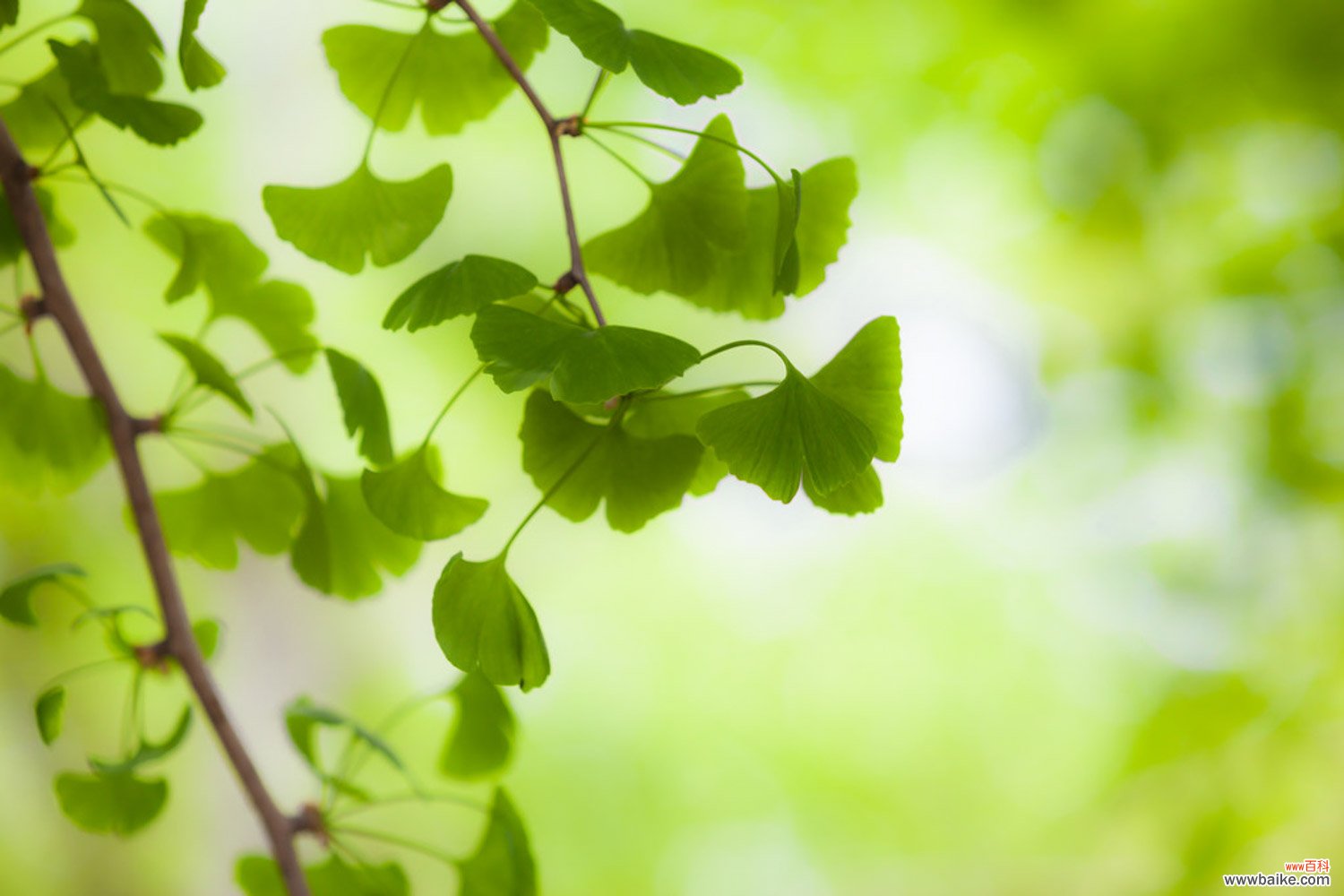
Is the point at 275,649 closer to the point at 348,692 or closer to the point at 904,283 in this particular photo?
the point at 348,692

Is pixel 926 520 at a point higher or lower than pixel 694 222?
higher

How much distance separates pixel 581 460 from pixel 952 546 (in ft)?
3.44

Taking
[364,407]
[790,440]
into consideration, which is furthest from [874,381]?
[364,407]

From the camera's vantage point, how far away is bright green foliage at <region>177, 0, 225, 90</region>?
0.25 m

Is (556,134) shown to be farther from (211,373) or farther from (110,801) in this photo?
(110,801)

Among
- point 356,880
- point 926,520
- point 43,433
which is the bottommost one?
point 356,880

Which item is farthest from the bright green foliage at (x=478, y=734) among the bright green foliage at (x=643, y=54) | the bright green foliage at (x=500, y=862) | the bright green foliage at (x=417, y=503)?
the bright green foliage at (x=643, y=54)

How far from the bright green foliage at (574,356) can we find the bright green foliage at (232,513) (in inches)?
7.0

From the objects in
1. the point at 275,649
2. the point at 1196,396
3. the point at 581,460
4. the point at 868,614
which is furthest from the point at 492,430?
the point at 581,460

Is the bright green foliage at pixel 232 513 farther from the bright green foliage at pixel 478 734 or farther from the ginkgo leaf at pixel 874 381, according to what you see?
the ginkgo leaf at pixel 874 381

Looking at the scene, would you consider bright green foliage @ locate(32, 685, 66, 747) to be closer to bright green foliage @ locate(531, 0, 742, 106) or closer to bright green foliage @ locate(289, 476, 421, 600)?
bright green foliage @ locate(289, 476, 421, 600)

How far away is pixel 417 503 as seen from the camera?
271mm

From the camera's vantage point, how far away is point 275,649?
3.77ft

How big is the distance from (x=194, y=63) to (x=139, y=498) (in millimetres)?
125
